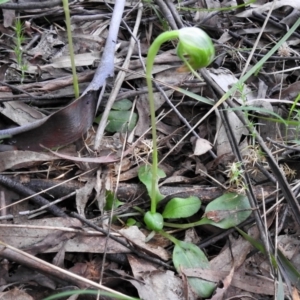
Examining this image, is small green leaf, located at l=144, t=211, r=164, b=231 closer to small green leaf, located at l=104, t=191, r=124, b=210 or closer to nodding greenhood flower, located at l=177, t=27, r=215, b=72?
small green leaf, located at l=104, t=191, r=124, b=210

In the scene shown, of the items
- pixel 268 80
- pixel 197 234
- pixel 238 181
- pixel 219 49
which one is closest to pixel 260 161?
pixel 238 181

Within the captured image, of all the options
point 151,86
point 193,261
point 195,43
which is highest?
point 195,43

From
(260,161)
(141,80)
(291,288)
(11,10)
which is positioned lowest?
(291,288)

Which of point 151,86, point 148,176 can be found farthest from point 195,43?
point 148,176

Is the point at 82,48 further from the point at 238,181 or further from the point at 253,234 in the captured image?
the point at 253,234

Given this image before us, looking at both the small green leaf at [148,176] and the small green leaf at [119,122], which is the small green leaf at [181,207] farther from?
the small green leaf at [119,122]

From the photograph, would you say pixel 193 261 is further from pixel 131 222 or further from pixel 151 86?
pixel 151 86

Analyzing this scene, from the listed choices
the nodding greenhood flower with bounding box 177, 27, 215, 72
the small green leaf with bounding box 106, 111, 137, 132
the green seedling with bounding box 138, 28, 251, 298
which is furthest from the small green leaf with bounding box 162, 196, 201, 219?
the nodding greenhood flower with bounding box 177, 27, 215, 72
